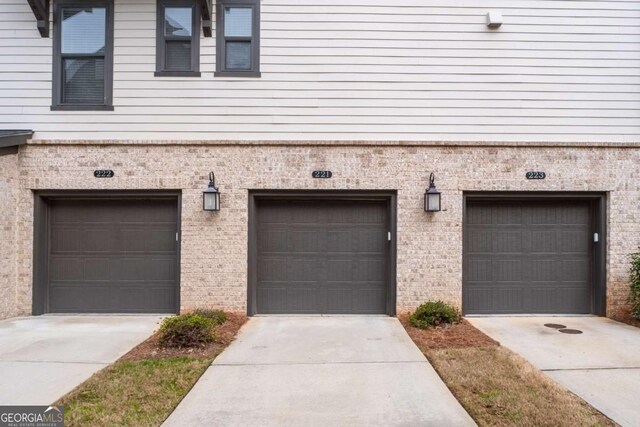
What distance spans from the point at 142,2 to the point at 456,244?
23.4 feet

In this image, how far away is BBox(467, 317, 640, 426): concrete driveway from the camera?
152 inches

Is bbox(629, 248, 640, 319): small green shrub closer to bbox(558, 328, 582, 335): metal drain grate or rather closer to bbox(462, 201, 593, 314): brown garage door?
bbox(462, 201, 593, 314): brown garage door

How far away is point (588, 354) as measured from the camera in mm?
5160

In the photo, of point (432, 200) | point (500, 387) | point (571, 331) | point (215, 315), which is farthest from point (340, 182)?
point (571, 331)

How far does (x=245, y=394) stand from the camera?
3986mm

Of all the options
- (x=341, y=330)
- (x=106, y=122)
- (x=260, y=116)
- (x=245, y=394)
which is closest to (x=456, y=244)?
(x=341, y=330)

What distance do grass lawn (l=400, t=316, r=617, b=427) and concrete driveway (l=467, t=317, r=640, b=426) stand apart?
208 millimetres

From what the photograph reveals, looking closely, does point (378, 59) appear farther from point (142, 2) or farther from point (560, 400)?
point (560, 400)

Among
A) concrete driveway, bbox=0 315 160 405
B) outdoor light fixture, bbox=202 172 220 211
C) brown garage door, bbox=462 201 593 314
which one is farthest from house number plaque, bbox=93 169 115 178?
brown garage door, bbox=462 201 593 314

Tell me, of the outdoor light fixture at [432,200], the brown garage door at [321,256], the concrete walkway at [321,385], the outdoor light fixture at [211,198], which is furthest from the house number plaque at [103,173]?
the outdoor light fixture at [432,200]

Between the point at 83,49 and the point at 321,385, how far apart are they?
23.4 feet

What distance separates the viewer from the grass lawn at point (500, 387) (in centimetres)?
345

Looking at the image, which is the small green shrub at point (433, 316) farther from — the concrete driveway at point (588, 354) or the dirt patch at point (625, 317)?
the dirt patch at point (625, 317)

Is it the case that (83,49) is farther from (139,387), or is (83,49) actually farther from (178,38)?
(139,387)
